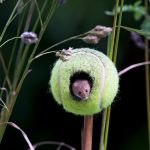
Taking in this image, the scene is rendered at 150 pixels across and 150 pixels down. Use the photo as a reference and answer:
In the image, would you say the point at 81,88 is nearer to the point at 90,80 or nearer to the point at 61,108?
the point at 90,80

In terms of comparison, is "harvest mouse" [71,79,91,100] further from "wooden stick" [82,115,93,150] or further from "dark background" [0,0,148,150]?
"dark background" [0,0,148,150]

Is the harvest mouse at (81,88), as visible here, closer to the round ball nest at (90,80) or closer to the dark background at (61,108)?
the round ball nest at (90,80)

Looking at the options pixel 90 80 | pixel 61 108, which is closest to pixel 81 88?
pixel 90 80

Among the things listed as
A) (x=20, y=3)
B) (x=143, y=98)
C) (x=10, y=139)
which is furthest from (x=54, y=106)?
(x=20, y=3)

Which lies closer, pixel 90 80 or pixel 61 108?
pixel 90 80

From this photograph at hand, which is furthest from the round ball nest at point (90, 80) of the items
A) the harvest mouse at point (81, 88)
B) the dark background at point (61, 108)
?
the dark background at point (61, 108)
